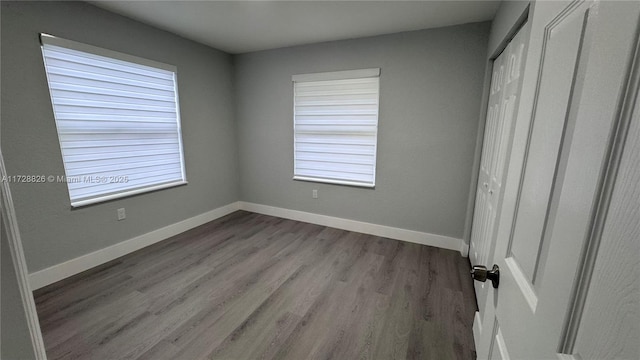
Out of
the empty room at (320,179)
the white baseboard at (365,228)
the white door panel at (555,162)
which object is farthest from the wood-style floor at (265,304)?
the white door panel at (555,162)

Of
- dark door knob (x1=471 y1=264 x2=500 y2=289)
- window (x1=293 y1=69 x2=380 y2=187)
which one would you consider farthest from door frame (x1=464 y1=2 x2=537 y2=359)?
window (x1=293 y1=69 x2=380 y2=187)

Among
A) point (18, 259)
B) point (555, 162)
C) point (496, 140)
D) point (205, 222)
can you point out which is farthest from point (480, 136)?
point (205, 222)

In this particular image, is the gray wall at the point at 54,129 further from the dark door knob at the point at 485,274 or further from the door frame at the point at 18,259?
the dark door knob at the point at 485,274

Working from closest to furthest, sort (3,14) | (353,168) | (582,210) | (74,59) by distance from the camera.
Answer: (582,210) < (3,14) < (74,59) < (353,168)

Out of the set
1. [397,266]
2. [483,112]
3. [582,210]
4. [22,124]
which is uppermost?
[483,112]

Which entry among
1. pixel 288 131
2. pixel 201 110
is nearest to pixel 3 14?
pixel 201 110

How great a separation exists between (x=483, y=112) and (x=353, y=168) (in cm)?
154

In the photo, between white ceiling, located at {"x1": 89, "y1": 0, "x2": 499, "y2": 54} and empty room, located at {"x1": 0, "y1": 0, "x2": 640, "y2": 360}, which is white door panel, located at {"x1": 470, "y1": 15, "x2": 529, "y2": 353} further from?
white ceiling, located at {"x1": 89, "y1": 0, "x2": 499, "y2": 54}

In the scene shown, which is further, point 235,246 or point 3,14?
point 235,246

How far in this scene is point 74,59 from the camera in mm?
2205

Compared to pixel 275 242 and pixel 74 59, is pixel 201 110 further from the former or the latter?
pixel 275 242

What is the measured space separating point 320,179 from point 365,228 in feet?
3.00

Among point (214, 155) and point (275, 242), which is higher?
point (214, 155)

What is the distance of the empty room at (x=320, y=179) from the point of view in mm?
420
